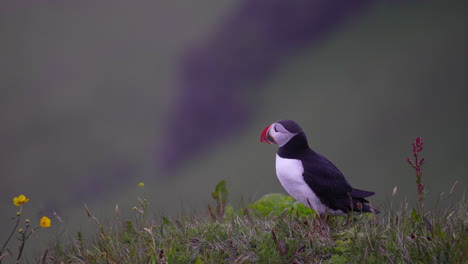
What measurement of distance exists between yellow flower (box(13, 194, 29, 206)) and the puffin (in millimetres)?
2240

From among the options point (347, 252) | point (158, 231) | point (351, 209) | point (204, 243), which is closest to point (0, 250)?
point (158, 231)

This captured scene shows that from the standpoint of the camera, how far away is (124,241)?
473 cm

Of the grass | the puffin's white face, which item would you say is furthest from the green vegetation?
the puffin's white face

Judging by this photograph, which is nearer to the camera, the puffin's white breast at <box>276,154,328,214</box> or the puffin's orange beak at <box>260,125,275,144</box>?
the puffin's white breast at <box>276,154,328,214</box>

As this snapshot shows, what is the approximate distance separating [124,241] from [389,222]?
2451mm

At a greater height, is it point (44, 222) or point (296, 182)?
point (296, 182)

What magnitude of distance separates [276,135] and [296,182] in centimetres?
49

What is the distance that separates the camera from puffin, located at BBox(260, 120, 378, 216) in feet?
15.4

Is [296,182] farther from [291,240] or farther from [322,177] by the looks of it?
[291,240]

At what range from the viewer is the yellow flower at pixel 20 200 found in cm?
400

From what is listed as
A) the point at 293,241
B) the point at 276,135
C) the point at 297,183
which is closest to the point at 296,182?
the point at 297,183

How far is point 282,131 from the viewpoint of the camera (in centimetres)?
479

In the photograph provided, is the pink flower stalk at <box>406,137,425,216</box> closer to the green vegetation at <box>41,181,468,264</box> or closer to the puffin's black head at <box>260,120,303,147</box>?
the green vegetation at <box>41,181,468,264</box>

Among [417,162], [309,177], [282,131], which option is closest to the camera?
[417,162]
